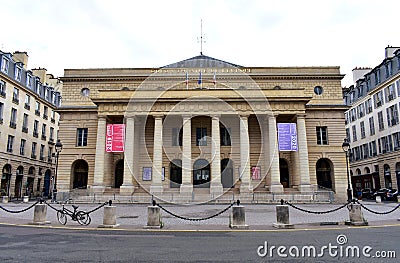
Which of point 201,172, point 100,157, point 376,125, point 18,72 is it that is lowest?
point 201,172

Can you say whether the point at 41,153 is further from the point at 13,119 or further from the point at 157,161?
the point at 157,161

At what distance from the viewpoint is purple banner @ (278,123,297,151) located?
30969mm

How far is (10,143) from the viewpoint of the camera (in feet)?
126

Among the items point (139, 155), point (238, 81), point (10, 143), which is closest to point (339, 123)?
point (238, 81)

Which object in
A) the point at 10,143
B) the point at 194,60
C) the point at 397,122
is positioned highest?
the point at 194,60

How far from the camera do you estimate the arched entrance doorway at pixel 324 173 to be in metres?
36.8

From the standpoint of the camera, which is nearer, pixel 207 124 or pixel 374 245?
pixel 374 245

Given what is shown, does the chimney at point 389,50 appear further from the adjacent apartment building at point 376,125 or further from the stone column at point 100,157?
the stone column at point 100,157

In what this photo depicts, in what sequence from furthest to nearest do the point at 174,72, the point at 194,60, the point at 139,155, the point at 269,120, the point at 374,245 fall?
the point at 194,60, the point at 174,72, the point at 139,155, the point at 269,120, the point at 374,245

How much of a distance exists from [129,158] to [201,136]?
8.74 metres

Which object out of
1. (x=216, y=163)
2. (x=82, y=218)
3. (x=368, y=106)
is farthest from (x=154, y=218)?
(x=368, y=106)

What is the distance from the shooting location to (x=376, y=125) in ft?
142

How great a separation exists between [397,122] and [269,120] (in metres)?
17.1

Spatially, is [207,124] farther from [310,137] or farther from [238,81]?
[310,137]
